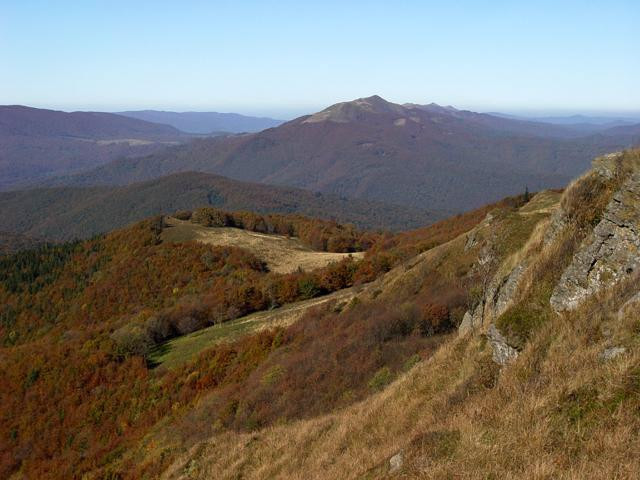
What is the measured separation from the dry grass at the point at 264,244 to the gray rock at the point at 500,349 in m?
66.5

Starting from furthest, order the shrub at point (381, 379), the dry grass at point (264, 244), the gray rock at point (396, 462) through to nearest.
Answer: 1. the dry grass at point (264, 244)
2. the shrub at point (381, 379)
3. the gray rock at point (396, 462)

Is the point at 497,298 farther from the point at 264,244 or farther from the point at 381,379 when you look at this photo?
the point at 264,244

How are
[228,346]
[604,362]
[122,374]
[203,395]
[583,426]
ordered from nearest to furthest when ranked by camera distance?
[583,426] < [604,362] < [203,395] < [228,346] < [122,374]

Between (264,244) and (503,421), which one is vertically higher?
(503,421)

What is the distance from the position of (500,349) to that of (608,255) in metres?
3.49

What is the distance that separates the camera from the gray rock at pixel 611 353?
7996 millimetres

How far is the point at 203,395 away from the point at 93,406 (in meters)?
15.1

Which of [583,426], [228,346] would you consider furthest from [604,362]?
[228,346]

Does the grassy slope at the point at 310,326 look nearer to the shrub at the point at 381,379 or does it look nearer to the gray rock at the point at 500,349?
the gray rock at the point at 500,349

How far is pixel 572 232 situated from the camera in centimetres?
1281

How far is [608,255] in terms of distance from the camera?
10906 mm

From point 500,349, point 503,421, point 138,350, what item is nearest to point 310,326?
point 138,350

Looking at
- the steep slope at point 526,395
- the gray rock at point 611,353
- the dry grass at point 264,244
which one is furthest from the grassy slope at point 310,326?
the dry grass at point 264,244

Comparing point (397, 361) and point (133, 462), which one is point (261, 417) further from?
point (133, 462)
